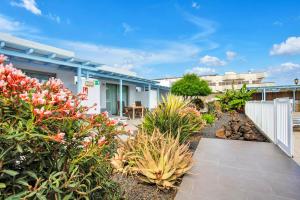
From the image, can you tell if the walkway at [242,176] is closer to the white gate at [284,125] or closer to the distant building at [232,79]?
the white gate at [284,125]

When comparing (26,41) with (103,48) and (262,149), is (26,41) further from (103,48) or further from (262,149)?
(262,149)

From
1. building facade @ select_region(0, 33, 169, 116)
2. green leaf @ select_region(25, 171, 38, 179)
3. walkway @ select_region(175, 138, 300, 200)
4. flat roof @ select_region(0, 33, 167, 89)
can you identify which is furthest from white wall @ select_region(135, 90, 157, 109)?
green leaf @ select_region(25, 171, 38, 179)

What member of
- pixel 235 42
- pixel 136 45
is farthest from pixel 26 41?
pixel 235 42

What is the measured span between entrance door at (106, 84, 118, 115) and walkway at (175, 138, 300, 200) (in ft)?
38.5

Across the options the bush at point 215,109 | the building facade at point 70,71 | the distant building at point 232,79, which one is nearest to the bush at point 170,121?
the building facade at point 70,71

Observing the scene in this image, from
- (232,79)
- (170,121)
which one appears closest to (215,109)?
(170,121)

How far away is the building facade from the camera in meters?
7.47

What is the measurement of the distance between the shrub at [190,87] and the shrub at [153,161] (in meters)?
13.6

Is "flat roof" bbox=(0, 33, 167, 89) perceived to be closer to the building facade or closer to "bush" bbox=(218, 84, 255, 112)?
the building facade

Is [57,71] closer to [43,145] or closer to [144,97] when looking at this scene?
[144,97]

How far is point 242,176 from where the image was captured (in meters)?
3.22

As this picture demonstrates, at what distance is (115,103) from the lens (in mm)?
16531

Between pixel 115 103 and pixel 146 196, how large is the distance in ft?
46.8

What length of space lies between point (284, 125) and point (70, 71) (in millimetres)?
10052
